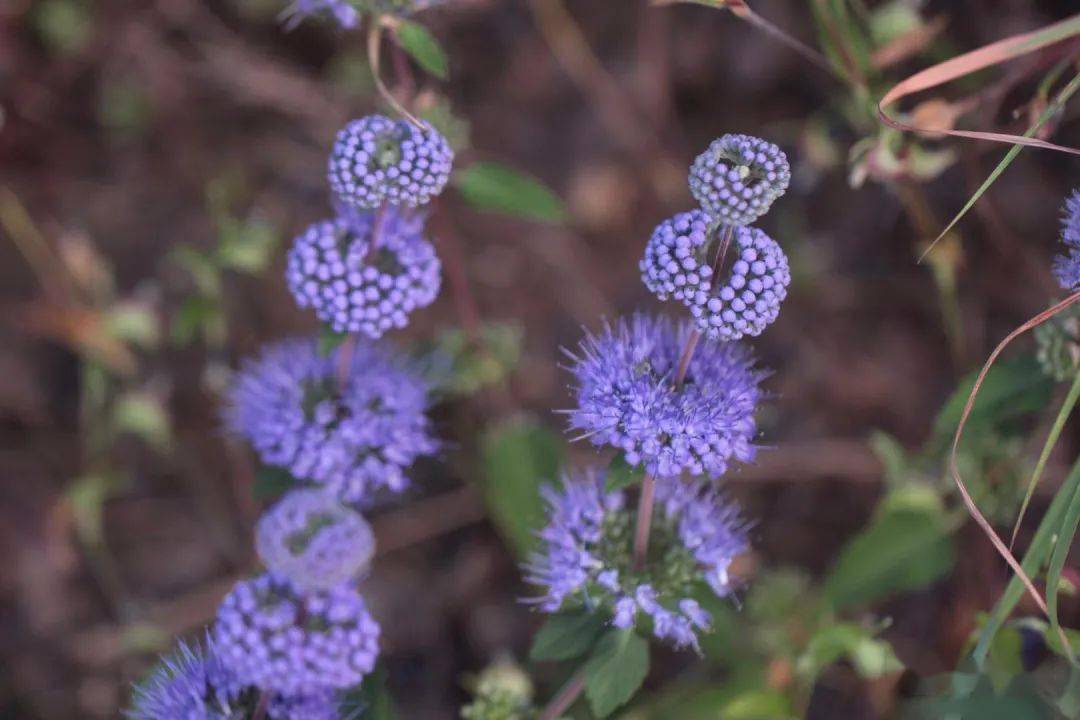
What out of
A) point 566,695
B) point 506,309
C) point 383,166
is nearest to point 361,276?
point 383,166

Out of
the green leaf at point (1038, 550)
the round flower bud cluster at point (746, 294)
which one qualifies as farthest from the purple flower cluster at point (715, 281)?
the green leaf at point (1038, 550)

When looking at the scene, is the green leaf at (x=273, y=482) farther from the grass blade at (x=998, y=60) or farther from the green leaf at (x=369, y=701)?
the grass blade at (x=998, y=60)

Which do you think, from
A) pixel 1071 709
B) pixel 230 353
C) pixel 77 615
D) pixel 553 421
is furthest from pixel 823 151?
pixel 77 615

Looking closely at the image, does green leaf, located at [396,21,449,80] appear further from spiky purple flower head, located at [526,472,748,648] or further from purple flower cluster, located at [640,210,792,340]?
spiky purple flower head, located at [526,472,748,648]

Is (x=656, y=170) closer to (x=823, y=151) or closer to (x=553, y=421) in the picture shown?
(x=823, y=151)

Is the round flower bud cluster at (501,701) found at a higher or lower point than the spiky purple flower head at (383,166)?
lower

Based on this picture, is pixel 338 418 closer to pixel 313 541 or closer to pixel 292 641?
pixel 313 541

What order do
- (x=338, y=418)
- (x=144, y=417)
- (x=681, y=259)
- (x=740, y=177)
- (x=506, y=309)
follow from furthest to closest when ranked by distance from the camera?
(x=506, y=309) < (x=144, y=417) < (x=338, y=418) < (x=681, y=259) < (x=740, y=177)
